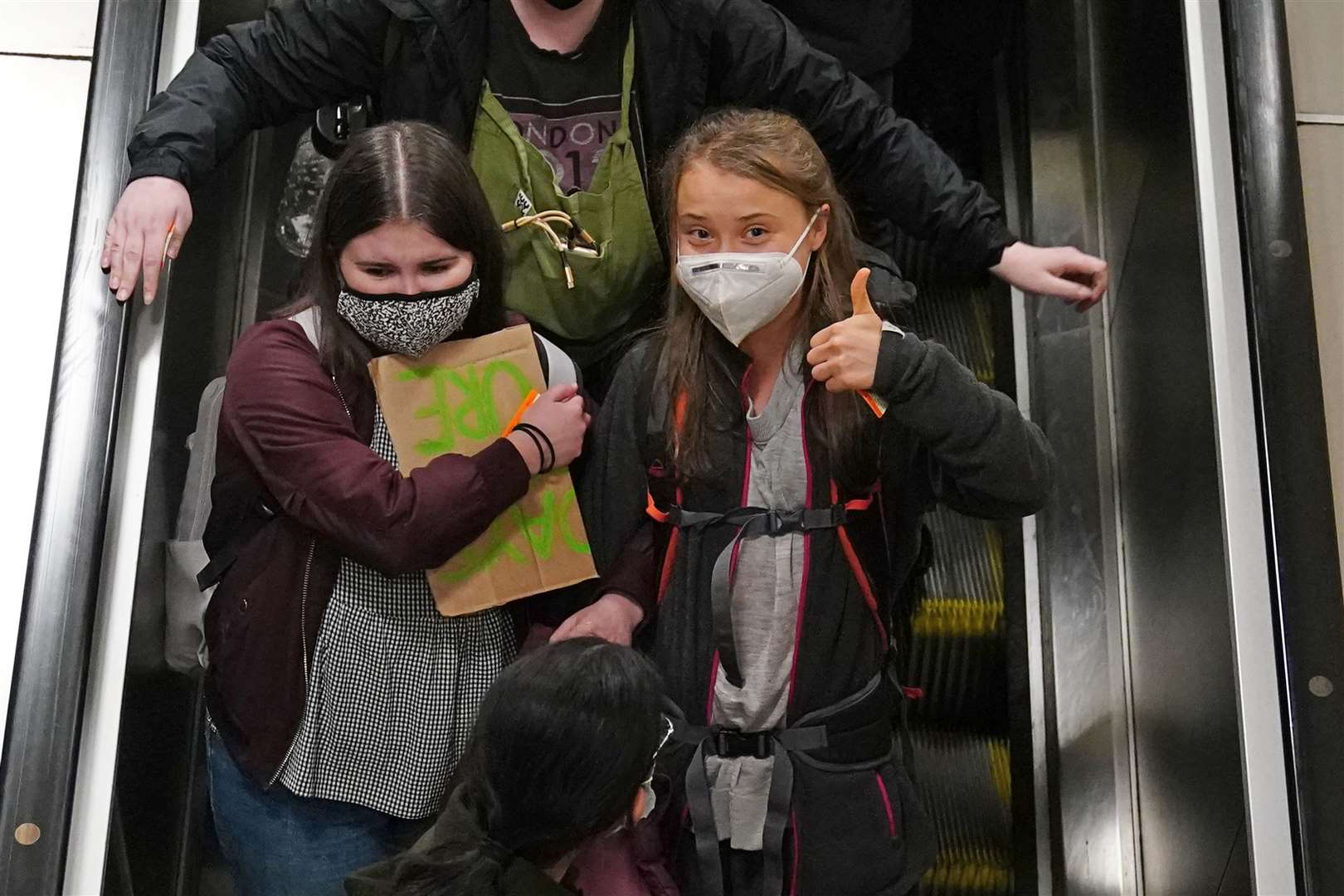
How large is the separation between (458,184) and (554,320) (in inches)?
10.0

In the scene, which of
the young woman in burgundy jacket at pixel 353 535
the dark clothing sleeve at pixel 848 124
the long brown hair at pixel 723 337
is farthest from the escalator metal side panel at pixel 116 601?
the dark clothing sleeve at pixel 848 124

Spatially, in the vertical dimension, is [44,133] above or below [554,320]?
above

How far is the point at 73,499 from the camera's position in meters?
1.64

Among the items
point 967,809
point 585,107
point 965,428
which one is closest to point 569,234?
point 585,107

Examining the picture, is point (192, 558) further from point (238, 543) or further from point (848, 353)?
point (848, 353)

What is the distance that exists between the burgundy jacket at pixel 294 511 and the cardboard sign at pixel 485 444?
0.04m

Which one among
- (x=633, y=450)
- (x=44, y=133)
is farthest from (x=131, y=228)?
(x=633, y=450)

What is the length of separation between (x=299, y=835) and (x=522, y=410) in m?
0.58

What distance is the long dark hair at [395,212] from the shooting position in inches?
62.9

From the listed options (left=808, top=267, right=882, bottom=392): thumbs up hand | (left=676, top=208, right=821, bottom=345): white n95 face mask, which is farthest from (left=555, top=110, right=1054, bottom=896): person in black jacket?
(left=808, top=267, right=882, bottom=392): thumbs up hand

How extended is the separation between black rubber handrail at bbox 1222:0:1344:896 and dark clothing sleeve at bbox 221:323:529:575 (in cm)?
88

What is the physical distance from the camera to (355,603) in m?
1.67

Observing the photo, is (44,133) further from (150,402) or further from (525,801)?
(525,801)

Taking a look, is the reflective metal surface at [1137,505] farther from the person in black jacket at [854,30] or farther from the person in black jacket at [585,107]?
the person in black jacket at [854,30]
